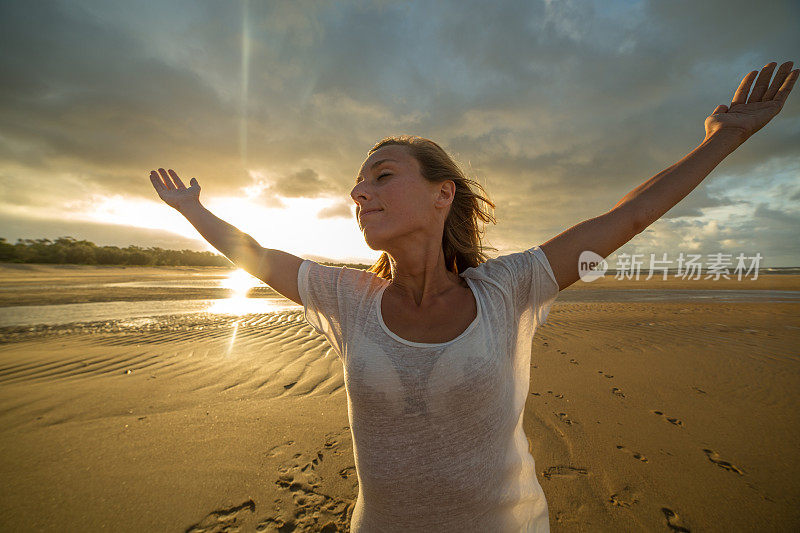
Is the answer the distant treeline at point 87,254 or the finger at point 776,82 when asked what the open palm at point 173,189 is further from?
the distant treeline at point 87,254

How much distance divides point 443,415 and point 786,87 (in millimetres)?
2442

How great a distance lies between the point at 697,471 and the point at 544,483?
1.50 m

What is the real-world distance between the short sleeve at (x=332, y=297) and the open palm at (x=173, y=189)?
924 millimetres

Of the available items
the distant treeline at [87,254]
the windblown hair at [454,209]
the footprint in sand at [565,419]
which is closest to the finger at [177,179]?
the windblown hair at [454,209]

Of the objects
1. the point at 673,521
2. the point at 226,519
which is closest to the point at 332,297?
the point at 226,519

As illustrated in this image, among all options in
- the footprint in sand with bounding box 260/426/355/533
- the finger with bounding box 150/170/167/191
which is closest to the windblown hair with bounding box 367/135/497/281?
the finger with bounding box 150/170/167/191

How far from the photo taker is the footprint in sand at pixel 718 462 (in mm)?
3080

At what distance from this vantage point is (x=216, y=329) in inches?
351

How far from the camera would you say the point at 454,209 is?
211cm

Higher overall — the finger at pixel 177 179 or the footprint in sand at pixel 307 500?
the finger at pixel 177 179

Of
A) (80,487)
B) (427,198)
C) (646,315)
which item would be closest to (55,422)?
(80,487)

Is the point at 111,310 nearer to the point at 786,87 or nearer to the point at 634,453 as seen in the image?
the point at 634,453

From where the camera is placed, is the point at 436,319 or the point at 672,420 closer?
the point at 436,319

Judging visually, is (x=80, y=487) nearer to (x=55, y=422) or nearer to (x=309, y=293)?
(x=55, y=422)
